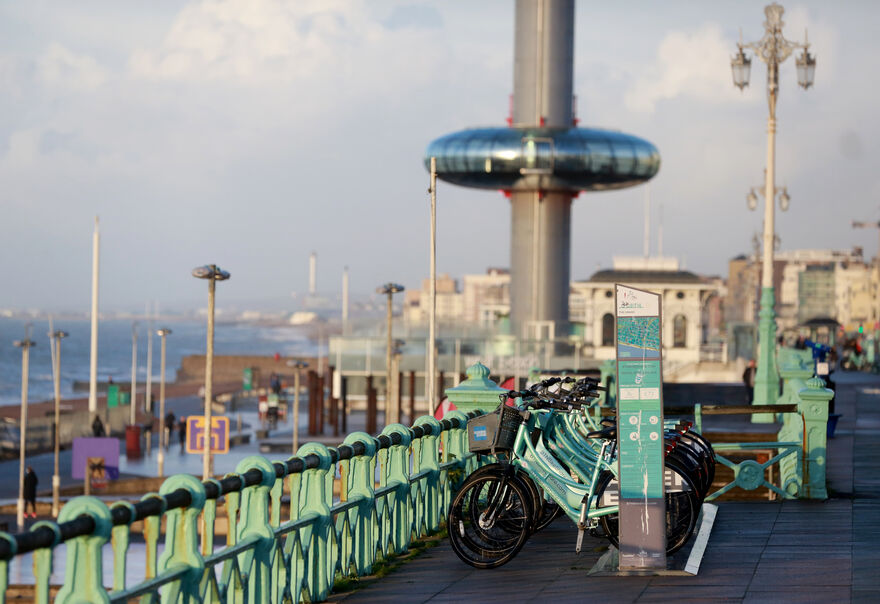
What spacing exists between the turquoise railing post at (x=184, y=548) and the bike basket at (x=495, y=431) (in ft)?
9.74

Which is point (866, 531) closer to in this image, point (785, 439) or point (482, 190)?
point (785, 439)

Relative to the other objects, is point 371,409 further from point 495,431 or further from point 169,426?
point 495,431

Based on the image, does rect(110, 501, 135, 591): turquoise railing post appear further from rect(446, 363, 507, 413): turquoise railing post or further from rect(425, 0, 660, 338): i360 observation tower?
rect(425, 0, 660, 338): i360 observation tower

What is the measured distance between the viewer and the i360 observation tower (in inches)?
2638

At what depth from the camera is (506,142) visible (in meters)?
73.8

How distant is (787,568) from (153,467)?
41268 millimetres

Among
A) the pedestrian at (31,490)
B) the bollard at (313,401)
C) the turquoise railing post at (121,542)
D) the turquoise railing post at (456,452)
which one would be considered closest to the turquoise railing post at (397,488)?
the turquoise railing post at (456,452)

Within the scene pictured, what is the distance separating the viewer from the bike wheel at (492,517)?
30.8 feet

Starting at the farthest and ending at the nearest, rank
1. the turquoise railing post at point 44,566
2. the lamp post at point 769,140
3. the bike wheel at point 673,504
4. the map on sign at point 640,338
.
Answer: the lamp post at point 769,140 → the bike wheel at point 673,504 → the map on sign at point 640,338 → the turquoise railing post at point 44,566

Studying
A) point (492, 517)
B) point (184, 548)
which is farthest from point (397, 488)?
point (184, 548)

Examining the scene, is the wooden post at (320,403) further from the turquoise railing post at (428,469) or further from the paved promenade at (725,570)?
the turquoise railing post at (428,469)

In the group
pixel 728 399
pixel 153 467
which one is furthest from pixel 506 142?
pixel 728 399

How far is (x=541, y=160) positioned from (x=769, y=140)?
45311mm

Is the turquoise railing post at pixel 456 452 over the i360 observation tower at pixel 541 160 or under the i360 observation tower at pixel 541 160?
under
